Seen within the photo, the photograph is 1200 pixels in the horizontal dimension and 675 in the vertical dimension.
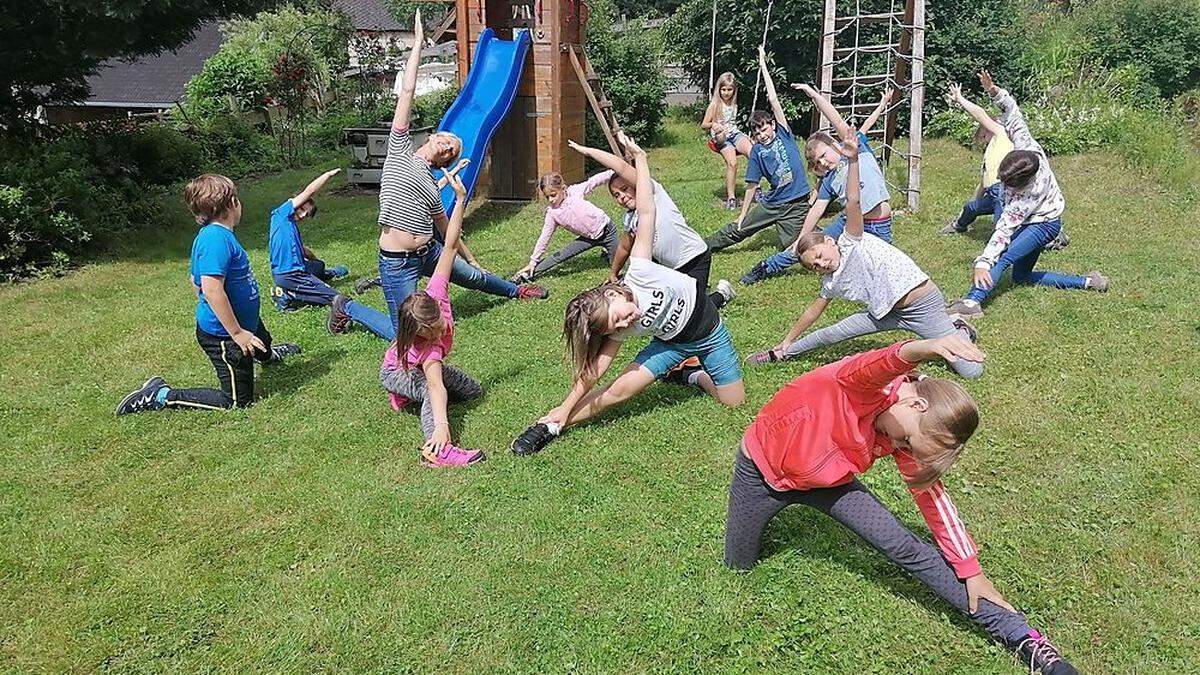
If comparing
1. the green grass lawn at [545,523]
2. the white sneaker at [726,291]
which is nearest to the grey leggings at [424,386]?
the green grass lawn at [545,523]

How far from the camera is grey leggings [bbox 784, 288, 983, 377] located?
5.13 metres

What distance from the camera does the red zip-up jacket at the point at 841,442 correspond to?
117 inches

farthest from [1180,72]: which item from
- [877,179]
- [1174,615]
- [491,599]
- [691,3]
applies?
[491,599]

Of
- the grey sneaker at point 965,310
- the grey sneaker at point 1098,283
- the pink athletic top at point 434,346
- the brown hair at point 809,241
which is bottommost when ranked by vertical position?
the grey sneaker at point 965,310

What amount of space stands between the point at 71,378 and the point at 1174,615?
706 centimetres

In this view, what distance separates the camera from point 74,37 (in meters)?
9.23

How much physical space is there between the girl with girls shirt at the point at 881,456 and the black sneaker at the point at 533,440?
1576 mm

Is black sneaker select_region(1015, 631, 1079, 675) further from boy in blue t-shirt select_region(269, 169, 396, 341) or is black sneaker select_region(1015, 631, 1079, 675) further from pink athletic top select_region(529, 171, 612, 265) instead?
pink athletic top select_region(529, 171, 612, 265)

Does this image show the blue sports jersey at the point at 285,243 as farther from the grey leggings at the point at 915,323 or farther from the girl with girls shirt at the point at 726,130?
the girl with girls shirt at the point at 726,130

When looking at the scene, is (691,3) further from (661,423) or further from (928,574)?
(928,574)

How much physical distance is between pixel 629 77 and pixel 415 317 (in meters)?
12.3

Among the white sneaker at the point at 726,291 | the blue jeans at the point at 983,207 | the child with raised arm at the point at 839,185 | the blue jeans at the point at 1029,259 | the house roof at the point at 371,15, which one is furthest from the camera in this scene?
the house roof at the point at 371,15

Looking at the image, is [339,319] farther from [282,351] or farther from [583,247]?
[583,247]

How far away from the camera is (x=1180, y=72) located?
1952 centimetres
